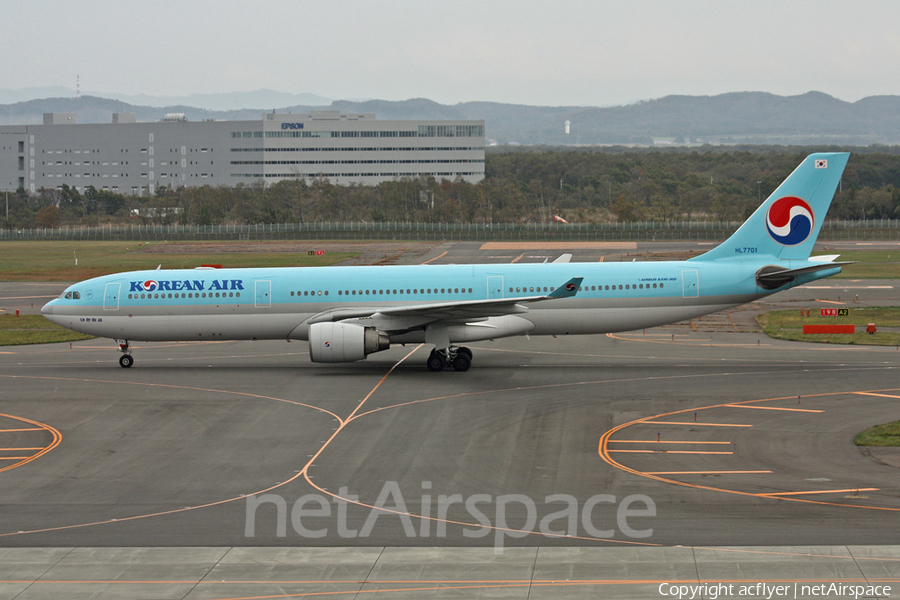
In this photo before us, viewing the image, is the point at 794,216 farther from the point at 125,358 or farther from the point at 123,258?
the point at 123,258

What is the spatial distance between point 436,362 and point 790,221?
16.6m

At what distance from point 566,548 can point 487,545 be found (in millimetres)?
1584

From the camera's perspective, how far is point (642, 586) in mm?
15812

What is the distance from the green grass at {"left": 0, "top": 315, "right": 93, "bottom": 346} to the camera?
46719 mm

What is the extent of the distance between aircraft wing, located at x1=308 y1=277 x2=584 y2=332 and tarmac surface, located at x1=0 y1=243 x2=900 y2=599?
2.15 meters

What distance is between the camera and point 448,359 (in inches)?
1449

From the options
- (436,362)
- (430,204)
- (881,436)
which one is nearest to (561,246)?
(430,204)

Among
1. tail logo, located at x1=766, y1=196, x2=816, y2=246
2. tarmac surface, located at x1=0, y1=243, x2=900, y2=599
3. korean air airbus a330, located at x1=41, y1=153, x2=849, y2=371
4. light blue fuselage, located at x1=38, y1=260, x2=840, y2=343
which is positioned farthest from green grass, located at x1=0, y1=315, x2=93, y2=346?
tail logo, located at x1=766, y1=196, x2=816, y2=246

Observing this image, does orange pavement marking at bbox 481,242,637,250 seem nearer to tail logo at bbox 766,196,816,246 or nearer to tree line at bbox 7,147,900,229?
tree line at bbox 7,147,900,229

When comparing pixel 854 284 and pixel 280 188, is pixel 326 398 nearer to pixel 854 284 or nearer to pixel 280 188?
pixel 854 284

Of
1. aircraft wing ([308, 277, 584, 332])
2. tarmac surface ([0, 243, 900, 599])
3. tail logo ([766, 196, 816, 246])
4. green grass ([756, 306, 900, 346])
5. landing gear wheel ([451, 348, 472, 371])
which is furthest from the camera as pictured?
green grass ([756, 306, 900, 346])

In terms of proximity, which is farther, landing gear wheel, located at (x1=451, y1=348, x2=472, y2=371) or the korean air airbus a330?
the korean air airbus a330

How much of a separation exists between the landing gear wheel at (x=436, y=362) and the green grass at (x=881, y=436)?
16.5 metres

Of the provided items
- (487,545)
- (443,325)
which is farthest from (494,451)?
(443,325)
